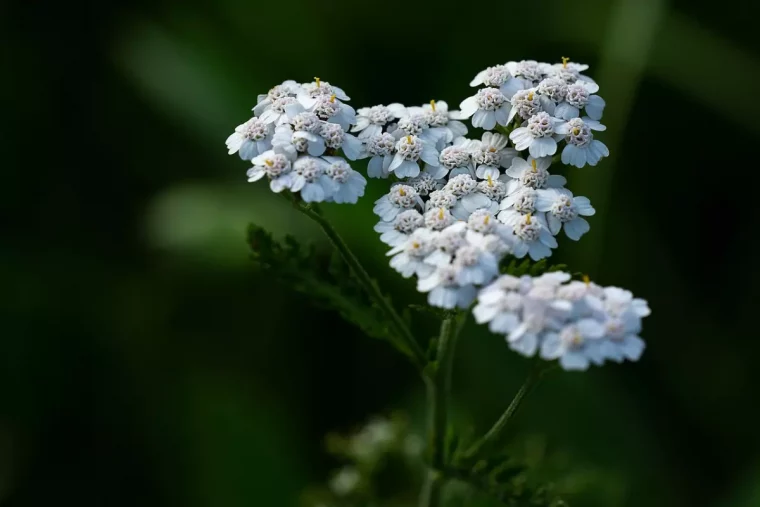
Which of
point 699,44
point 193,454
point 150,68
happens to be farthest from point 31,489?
point 699,44

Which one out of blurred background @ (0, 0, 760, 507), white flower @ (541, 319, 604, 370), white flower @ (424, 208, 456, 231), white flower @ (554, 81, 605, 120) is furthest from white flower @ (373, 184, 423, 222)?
blurred background @ (0, 0, 760, 507)

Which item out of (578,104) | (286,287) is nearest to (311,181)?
(578,104)

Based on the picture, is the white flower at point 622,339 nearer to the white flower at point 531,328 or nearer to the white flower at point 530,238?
the white flower at point 531,328

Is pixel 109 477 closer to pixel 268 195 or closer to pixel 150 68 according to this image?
pixel 268 195

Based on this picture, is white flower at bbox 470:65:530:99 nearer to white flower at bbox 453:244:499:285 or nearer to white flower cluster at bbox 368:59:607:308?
white flower cluster at bbox 368:59:607:308

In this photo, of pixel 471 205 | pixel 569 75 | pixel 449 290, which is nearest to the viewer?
pixel 449 290

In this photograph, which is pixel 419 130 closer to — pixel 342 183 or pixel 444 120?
pixel 444 120
